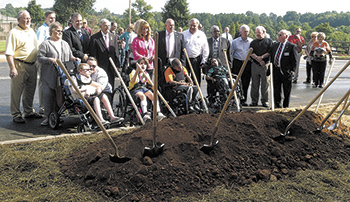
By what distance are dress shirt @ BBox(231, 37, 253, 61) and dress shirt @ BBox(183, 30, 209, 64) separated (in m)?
1.11

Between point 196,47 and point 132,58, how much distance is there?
1632mm

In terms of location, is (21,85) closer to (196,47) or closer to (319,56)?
(196,47)

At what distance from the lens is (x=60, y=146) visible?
200 inches

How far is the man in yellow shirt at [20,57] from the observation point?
22.9ft

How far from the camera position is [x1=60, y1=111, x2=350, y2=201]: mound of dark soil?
3.68 m

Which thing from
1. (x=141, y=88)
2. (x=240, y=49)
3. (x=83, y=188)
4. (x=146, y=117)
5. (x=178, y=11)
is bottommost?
(x=83, y=188)

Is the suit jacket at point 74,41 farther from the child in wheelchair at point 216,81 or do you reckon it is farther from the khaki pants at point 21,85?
the child in wheelchair at point 216,81

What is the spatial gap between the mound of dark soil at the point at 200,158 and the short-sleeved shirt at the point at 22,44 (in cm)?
331

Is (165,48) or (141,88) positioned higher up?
(165,48)

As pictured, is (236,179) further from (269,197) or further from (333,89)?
(333,89)

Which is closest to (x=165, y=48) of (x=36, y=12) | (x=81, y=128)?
(x=81, y=128)

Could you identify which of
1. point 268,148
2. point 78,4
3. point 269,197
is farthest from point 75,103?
point 78,4

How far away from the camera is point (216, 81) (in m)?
8.43

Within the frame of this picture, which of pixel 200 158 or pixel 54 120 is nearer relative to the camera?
pixel 200 158
